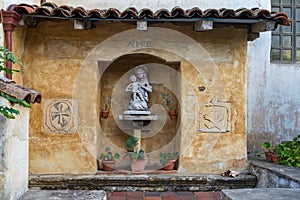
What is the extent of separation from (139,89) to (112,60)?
0.79 metres

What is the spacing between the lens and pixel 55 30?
19.0ft

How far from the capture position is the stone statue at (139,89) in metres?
6.25

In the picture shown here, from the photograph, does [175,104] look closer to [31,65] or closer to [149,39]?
[149,39]

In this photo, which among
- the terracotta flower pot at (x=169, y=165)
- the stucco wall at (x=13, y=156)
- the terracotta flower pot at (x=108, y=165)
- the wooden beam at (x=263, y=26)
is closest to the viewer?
the stucco wall at (x=13, y=156)

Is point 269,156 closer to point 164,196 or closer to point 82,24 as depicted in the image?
point 164,196

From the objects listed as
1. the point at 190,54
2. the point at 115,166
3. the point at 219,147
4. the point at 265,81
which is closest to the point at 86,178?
the point at 115,166

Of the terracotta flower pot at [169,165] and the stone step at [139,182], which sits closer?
the stone step at [139,182]

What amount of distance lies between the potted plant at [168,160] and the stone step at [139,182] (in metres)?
0.31

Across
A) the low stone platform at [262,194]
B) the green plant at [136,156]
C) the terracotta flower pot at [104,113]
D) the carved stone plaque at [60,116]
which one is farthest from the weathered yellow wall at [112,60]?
the low stone platform at [262,194]

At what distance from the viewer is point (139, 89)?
633cm

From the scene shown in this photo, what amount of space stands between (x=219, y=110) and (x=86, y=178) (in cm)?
253

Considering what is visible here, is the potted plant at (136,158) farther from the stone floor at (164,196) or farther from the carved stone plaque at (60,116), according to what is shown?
the carved stone plaque at (60,116)

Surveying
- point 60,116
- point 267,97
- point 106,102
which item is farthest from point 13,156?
point 267,97

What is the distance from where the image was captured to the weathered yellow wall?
18.8ft
